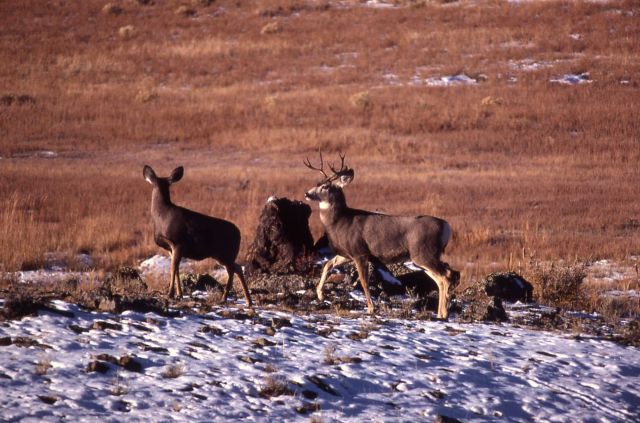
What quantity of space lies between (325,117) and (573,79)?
41.2ft

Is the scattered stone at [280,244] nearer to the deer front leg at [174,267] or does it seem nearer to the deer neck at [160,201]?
the deer front leg at [174,267]

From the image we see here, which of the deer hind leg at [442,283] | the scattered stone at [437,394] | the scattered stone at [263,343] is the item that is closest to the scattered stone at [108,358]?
the scattered stone at [263,343]

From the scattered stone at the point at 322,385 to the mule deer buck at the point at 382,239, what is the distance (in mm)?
3275

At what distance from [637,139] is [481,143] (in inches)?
227

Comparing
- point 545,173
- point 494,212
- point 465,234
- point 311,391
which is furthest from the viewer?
point 545,173

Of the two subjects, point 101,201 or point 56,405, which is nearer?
point 56,405

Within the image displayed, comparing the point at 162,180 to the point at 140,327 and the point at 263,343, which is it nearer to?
the point at 140,327

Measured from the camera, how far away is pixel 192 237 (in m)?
11.1

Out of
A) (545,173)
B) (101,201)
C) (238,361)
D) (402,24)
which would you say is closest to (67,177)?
(101,201)

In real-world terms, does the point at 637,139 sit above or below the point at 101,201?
above

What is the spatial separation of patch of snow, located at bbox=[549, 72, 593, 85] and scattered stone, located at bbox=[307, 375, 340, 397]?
122 ft

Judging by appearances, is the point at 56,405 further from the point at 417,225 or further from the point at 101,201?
the point at 101,201

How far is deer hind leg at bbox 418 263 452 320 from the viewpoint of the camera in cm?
1139

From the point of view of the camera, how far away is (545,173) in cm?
2973
